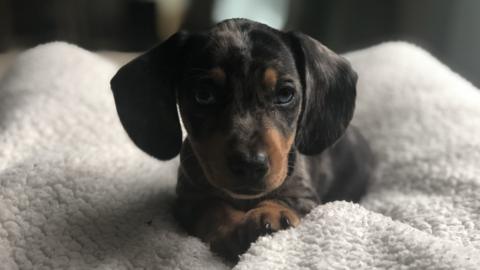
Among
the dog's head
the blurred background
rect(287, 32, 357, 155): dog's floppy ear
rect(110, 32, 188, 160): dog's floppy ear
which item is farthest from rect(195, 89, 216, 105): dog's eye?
the blurred background

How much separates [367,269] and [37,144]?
3.96 ft

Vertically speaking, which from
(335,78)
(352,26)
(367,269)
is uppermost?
(335,78)

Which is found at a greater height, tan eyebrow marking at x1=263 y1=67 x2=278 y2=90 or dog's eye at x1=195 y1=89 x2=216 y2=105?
tan eyebrow marking at x1=263 y1=67 x2=278 y2=90

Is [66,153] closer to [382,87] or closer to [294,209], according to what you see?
[294,209]

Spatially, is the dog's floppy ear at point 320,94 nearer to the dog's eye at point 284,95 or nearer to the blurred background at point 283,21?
the dog's eye at point 284,95

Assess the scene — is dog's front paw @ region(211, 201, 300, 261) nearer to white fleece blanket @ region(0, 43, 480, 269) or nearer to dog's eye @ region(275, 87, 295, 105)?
white fleece blanket @ region(0, 43, 480, 269)

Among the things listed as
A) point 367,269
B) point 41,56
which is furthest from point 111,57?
point 367,269

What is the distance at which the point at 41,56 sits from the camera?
103 inches

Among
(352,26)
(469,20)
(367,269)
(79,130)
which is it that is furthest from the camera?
(352,26)

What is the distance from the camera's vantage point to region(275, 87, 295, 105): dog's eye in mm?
1491

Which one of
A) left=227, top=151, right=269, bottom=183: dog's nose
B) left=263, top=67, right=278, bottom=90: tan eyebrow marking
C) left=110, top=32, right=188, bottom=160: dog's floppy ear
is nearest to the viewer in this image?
left=227, top=151, right=269, bottom=183: dog's nose

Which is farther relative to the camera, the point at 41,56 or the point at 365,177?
the point at 41,56

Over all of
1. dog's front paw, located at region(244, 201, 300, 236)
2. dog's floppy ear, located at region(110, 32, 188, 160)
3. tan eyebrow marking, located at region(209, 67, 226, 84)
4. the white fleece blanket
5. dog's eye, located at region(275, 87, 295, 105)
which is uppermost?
tan eyebrow marking, located at region(209, 67, 226, 84)

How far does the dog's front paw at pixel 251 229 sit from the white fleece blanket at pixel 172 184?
1.1 inches
